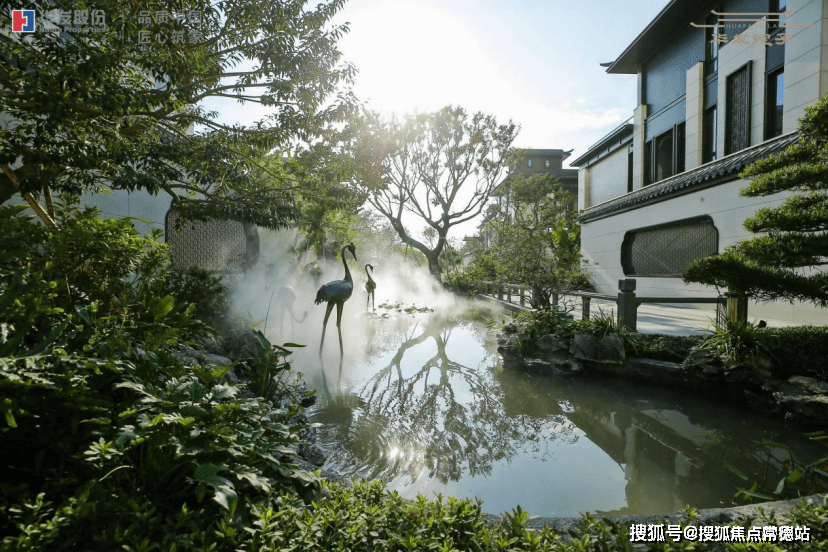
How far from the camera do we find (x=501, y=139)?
1870 centimetres

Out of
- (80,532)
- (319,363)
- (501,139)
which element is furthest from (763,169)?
(501,139)

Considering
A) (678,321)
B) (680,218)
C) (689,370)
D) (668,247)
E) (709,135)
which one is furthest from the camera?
(668,247)

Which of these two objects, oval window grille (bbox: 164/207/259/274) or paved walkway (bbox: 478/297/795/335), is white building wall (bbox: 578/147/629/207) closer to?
paved walkway (bbox: 478/297/795/335)

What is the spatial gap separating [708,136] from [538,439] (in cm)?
1238

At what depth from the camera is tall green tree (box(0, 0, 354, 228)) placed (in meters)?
3.04

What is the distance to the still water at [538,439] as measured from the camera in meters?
2.99

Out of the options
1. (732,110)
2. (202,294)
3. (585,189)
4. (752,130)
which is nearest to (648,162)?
(732,110)

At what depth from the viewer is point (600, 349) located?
5883 millimetres

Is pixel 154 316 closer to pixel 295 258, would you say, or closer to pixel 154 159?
pixel 154 159

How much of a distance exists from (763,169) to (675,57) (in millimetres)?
11030

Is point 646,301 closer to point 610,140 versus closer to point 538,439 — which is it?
point 538,439

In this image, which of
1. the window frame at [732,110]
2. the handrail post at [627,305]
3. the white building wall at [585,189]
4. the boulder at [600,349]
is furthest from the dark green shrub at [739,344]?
the white building wall at [585,189]

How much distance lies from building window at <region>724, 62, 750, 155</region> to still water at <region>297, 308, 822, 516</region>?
8.74 m

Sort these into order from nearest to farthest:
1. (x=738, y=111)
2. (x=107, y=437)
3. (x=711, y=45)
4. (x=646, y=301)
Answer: (x=107, y=437) → (x=646, y=301) → (x=738, y=111) → (x=711, y=45)
